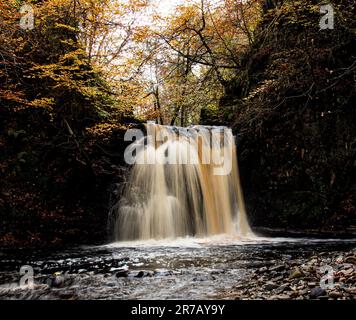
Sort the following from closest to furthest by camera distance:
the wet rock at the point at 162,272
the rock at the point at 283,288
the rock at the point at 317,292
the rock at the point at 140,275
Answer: the rock at the point at 317,292 → the rock at the point at 283,288 → the rock at the point at 140,275 → the wet rock at the point at 162,272

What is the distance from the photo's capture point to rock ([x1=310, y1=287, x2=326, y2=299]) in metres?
3.48

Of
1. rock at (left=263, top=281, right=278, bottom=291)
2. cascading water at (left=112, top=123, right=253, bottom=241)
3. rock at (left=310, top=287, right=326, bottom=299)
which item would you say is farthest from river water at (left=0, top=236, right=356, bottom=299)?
rock at (left=310, top=287, right=326, bottom=299)

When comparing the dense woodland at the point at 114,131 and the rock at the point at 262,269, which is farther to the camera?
the dense woodland at the point at 114,131

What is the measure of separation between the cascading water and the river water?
86cm

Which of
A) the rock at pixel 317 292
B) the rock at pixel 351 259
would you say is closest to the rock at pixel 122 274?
the rock at pixel 317 292

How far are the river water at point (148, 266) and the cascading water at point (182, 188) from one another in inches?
33.8

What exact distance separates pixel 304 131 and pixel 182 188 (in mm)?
3974

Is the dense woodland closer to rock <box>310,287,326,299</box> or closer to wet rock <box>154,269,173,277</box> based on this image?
wet rock <box>154,269,173,277</box>

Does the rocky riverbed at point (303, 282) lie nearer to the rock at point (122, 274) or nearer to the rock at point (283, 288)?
the rock at point (283, 288)

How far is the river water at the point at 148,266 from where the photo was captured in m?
4.19

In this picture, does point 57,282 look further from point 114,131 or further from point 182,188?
point 114,131

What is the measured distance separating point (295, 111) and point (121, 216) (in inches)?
236

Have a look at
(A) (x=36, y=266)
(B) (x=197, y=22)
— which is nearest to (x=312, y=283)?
(A) (x=36, y=266)

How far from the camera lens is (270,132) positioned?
1038 cm
